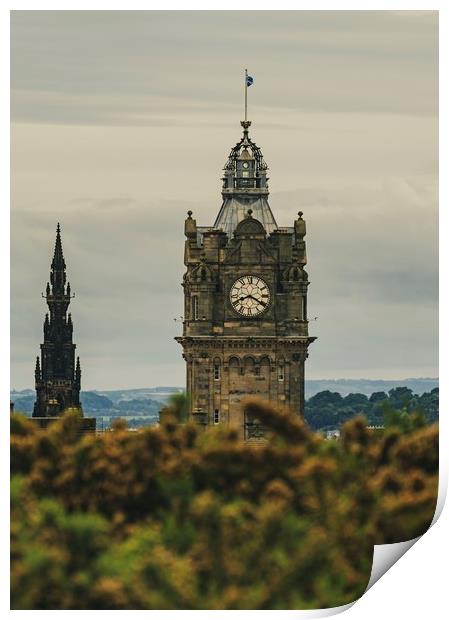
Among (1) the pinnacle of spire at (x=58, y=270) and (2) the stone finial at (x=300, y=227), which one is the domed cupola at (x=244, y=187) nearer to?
(2) the stone finial at (x=300, y=227)

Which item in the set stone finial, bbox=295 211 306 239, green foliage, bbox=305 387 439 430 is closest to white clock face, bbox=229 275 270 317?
stone finial, bbox=295 211 306 239

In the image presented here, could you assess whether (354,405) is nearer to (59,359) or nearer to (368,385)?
(368,385)

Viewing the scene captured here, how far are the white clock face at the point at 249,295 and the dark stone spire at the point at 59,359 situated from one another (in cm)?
673

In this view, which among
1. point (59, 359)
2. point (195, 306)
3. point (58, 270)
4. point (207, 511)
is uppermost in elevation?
point (195, 306)

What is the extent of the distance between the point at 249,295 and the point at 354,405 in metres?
35.1

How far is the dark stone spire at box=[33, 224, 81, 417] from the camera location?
328 feet

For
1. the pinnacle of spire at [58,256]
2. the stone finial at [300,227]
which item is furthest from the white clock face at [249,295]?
the pinnacle of spire at [58,256]

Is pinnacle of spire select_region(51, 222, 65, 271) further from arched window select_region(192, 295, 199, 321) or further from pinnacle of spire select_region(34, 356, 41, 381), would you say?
arched window select_region(192, 295, 199, 321)

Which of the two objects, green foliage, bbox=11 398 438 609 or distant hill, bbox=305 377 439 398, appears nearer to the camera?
green foliage, bbox=11 398 438 609

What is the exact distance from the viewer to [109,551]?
35531 millimetres

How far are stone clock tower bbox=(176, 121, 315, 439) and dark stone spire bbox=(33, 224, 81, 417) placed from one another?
4566mm

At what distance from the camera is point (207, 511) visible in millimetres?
36031

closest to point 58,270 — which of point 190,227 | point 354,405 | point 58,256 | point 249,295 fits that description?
point 58,256
